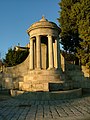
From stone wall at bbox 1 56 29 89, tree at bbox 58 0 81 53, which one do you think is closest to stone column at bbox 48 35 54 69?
stone wall at bbox 1 56 29 89

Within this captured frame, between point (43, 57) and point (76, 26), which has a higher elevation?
point (76, 26)

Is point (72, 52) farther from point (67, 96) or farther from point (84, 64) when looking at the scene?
point (67, 96)

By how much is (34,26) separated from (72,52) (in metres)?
10.4

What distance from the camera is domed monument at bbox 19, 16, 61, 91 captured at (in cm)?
1698

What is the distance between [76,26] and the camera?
991 inches

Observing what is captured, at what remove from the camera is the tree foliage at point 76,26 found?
22.4 meters

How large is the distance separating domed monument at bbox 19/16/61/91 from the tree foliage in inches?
178

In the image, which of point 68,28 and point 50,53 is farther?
point 68,28

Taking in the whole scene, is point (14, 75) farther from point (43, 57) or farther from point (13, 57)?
point (13, 57)

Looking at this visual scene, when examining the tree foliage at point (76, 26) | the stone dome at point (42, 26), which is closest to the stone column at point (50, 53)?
the stone dome at point (42, 26)

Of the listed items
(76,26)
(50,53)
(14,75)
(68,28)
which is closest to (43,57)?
(50,53)

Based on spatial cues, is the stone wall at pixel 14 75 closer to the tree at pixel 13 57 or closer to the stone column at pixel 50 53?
the stone column at pixel 50 53

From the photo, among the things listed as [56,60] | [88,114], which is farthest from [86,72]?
[88,114]

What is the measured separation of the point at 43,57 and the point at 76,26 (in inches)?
289
